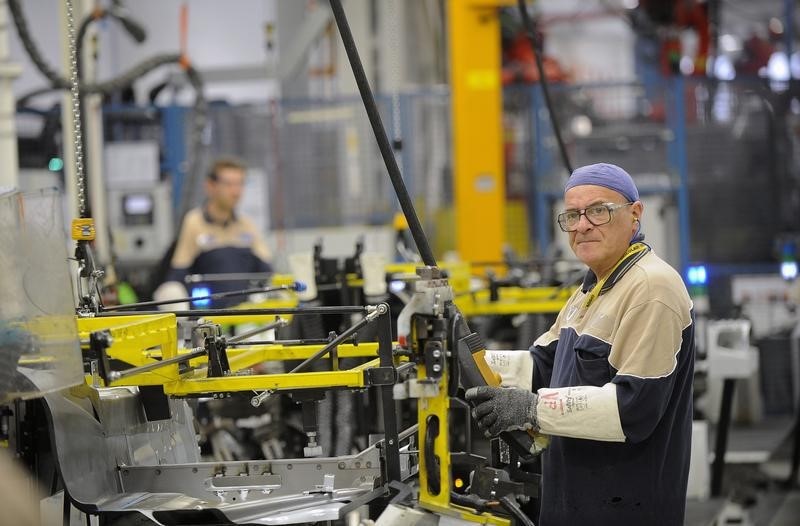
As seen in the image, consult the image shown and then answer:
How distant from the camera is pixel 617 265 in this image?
3.08 m

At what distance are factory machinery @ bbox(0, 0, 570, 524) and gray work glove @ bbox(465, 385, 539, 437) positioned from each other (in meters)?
0.07

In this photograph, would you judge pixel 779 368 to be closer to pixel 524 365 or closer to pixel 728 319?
pixel 728 319

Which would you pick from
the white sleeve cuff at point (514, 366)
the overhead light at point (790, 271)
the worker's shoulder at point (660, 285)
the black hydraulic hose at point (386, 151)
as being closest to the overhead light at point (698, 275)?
the overhead light at point (790, 271)

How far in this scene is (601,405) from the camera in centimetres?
283

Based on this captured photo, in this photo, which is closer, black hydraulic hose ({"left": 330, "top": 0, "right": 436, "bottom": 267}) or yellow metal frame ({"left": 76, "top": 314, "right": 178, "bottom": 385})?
yellow metal frame ({"left": 76, "top": 314, "right": 178, "bottom": 385})

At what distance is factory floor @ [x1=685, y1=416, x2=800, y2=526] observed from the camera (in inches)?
229

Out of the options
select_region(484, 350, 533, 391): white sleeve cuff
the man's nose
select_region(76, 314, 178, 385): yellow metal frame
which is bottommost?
select_region(484, 350, 533, 391): white sleeve cuff

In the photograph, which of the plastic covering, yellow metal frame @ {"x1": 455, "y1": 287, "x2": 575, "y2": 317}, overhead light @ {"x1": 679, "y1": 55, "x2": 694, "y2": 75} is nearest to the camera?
the plastic covering

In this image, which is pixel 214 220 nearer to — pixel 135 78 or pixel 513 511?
pixel 135 78

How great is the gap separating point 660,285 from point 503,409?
0.50m

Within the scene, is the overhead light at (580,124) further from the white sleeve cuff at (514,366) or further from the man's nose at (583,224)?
the man's nose at (583,224)

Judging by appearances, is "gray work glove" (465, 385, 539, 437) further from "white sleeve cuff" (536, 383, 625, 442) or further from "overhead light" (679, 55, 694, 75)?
"overhead light" (679, 55, 694, 75)

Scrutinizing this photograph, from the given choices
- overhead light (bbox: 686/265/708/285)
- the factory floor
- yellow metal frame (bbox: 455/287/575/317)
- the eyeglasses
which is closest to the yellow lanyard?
the eyeglasses

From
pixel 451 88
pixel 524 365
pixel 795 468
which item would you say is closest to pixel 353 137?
pixel 451 88
